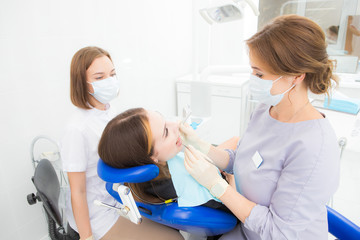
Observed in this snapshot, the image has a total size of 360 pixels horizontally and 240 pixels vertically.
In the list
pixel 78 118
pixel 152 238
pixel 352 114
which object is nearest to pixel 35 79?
pixel 78 118

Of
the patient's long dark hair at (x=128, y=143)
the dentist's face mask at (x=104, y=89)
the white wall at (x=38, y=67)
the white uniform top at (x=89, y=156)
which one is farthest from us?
the white wall at (x=38, y=67)

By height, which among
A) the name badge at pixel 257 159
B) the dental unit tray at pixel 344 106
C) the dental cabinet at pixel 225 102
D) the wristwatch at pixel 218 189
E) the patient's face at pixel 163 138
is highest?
the patient's face at pixel 163 138

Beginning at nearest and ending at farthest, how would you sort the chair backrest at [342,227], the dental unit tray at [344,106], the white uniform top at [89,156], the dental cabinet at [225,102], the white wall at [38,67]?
the chair backrest at [342,227] < the white uniform top at [89,156] < the white wall at [38,67] < the dental unit tray at [344,106] < the dental cabinet at [225,102]

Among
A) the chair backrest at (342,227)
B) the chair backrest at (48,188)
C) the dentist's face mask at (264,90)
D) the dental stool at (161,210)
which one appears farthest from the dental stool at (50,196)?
the chair backrest at (342,227)

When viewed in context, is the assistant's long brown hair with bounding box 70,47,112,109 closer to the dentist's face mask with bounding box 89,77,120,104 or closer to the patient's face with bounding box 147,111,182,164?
the dentist's face mask with bounding box 89,77,120,104

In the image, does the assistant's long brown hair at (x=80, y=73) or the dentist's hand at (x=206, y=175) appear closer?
the dentist's hand at (x=206, y=175)

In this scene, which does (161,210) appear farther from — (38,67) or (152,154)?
(38,67)

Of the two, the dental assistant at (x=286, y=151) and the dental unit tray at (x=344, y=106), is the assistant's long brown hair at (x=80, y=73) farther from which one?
the dental unit tray at (x=344, y=106)

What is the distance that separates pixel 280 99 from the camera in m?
0.95

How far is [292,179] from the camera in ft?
2.70

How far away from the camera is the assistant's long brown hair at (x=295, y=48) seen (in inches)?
32.2

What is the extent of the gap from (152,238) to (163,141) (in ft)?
1.59

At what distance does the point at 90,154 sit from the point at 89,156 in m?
0.01

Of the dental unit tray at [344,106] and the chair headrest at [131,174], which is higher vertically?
the chair headrest at [131,174]
